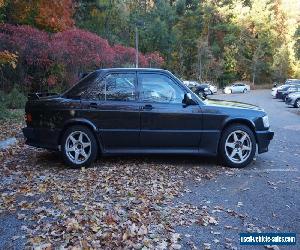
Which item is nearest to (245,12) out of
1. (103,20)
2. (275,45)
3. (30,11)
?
(275,45)

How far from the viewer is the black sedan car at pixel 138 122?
751 cm

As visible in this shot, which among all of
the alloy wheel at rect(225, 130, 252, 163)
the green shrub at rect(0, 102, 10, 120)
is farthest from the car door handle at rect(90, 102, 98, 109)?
the green shrub at rect(0, 102, 10, 120)

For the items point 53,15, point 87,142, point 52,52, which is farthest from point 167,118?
point 53,15

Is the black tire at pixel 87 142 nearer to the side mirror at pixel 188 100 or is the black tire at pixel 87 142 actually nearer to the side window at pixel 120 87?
the side window at pixel 120 87

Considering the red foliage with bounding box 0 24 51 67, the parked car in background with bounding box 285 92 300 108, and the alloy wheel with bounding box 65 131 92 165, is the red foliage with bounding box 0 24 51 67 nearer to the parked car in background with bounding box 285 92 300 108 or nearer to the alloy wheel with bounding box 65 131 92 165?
the alloy wheel with bounding box 65 131 92 165

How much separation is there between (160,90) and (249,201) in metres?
2.81

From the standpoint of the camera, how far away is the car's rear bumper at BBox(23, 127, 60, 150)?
7531mm

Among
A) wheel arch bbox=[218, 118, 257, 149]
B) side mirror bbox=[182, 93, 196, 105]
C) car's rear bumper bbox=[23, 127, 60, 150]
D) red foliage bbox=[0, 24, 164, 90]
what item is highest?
red foliage bbox=[0, 24, 164, 90]

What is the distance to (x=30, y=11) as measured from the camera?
67.1 ft

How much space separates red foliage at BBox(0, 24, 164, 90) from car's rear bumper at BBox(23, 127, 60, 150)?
1071 centimetres

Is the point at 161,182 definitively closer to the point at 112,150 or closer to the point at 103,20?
the point at 112,150

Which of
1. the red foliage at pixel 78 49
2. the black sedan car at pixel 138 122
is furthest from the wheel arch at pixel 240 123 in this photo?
the red foliage at pixel 78 49

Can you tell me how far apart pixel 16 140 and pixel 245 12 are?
61.6 metres

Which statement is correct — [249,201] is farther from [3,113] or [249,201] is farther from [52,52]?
[52,52]
